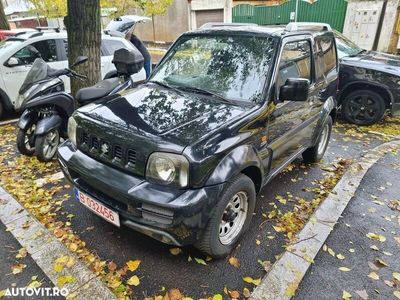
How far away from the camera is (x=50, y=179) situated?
4055 millimetres

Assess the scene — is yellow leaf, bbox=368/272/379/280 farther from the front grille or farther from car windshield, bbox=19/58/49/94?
car windshield, bbox=19/58/49/94

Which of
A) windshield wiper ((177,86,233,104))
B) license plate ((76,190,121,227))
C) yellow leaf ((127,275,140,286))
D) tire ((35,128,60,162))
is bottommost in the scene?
yellow leaf ((127,275,140,286))

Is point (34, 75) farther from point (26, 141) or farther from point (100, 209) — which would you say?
point (100, 209)

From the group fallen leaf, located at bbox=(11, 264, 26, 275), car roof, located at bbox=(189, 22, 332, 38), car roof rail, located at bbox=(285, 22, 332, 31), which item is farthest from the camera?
car roof rail, located at bbox=(285, 22, 332, 31)

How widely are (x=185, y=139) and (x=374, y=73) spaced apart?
18.0ft

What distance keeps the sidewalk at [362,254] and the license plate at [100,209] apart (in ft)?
5.22

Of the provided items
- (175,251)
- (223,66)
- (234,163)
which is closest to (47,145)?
(175,251)

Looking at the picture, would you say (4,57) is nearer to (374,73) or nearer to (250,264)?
(250,264)

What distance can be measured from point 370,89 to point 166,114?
5447 millimetres

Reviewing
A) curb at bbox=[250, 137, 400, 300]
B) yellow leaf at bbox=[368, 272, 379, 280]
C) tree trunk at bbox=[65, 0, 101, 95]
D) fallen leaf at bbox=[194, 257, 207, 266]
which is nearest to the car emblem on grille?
fallen leaf at bbox=[194, 257, 207, 266]

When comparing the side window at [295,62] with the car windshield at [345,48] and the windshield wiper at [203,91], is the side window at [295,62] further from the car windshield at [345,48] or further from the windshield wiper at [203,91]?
the car windshield at [345,48]

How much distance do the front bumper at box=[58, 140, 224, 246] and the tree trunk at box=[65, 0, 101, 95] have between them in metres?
3.11

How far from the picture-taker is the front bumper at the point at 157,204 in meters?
2.23

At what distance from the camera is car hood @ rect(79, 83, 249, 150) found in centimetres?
241
